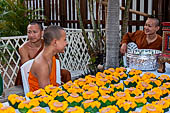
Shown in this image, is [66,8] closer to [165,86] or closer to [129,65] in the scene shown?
[129,65]

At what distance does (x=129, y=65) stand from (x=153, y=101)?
2.57 ft

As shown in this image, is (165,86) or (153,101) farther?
(165,86)

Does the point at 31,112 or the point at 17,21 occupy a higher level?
the point at 17,21

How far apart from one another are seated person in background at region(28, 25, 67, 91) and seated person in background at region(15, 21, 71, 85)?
77 centimetres

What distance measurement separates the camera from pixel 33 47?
2.71m

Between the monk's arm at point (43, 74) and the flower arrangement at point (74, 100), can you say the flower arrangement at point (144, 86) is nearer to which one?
the flower arrangement at point (74, 100)

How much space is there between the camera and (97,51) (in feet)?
11.4

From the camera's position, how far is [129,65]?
1.77m

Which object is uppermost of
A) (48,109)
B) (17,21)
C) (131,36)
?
(17,21)

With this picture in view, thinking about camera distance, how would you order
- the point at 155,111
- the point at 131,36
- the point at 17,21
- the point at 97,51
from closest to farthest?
the point at 155,111, the point at 131,36, the point at 97,51, the point at 17,21

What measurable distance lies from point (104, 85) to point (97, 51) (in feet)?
7.47

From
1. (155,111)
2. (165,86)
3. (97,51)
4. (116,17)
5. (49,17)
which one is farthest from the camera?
(49,17)

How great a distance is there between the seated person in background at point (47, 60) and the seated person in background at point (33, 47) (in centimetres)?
77

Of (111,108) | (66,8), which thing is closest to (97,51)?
(66,8)
